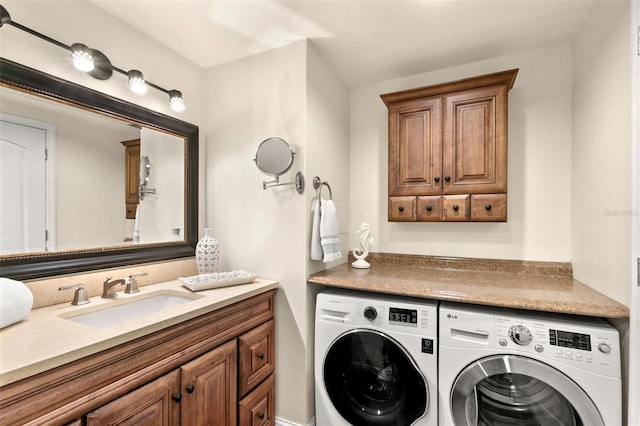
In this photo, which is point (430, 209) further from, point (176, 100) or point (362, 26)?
point (176, 100)

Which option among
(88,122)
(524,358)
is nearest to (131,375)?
(88,122)

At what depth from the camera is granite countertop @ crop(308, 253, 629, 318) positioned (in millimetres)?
1268

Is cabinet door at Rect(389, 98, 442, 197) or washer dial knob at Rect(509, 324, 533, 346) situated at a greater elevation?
cabinet door at Rect(389, 98, 442, 197)

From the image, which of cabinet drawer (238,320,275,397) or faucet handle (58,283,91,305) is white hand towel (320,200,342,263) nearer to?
cabinet drawer (238,320,275,397)

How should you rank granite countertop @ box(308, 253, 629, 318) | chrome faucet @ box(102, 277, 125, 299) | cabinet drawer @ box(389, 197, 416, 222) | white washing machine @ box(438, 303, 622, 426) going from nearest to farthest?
white washing machine @ box(438, 303, 622, 426), granite countertop @ box(308, 253, 629, 318), chrome faucet @ box(102, 277, 125, 299), cabinet drawer @ box(389, 197, 416, 222)

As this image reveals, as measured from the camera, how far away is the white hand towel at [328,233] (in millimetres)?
1773

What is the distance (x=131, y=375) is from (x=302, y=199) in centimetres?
115

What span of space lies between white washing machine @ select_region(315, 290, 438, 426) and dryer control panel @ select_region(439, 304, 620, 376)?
12cm

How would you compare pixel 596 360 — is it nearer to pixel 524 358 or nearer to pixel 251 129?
pixel 524 358

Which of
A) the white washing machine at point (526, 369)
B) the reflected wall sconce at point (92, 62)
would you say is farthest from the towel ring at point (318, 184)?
the reflected wall sconce at point (92, 62)

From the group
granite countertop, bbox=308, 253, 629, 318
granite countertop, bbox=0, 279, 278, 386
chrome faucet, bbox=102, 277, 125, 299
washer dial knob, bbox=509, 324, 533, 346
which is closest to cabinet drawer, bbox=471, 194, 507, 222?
granite countertop, bbox=308, 253, 629, 318

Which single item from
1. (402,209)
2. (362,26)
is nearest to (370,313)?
(402,209)

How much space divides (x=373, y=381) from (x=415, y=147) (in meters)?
1.51

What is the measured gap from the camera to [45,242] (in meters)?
1.32
